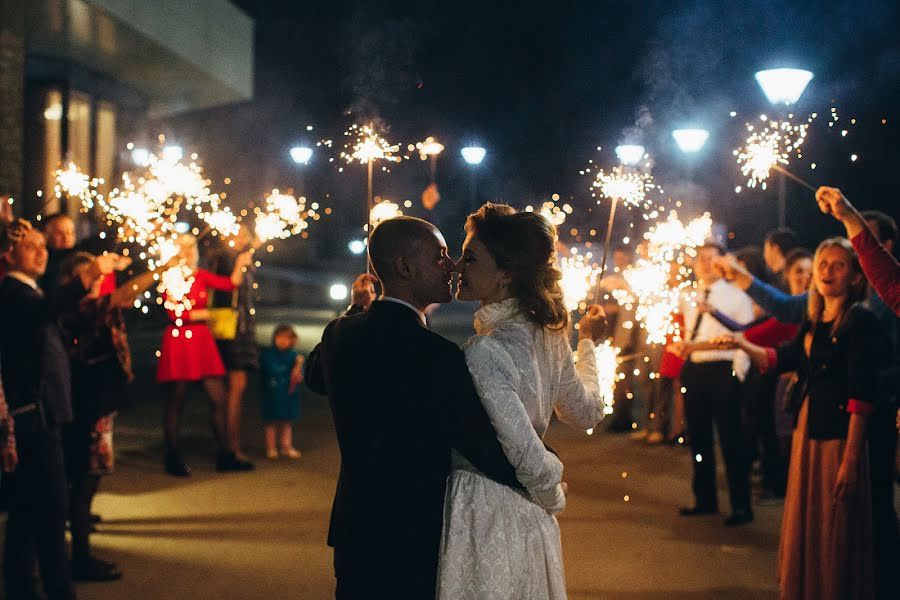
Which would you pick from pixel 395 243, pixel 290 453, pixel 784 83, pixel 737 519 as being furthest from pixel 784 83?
pixel 395 243

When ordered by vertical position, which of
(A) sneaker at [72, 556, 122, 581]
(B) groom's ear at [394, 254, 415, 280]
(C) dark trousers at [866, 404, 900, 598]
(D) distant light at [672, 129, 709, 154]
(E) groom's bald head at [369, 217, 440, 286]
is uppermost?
(D) distant light at [672, 129, 709, 154]

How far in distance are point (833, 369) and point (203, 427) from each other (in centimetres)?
868

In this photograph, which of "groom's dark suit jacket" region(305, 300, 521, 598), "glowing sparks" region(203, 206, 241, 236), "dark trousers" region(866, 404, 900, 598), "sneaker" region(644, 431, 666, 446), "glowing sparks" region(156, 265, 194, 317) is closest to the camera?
"groom's dark suit jacket" region(305, 300, 521, 598)

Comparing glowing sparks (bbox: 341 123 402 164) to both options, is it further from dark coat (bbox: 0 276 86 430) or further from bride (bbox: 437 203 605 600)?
bride (bbox: 437 203 605 600)

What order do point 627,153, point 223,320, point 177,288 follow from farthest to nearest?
1. point 223,320
2. point 177,288
3. point 627,153

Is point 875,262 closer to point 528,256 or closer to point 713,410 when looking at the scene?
point 528,256

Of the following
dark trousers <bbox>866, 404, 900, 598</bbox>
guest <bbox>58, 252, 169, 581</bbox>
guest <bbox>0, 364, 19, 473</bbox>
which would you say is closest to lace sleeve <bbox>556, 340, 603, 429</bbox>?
dark trousers <bbox>866, 404, 900, 598</bbox>

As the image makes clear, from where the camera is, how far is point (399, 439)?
341 cm

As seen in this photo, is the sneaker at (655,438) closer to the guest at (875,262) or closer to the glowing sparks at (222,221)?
the glowing sparks at (222,221)

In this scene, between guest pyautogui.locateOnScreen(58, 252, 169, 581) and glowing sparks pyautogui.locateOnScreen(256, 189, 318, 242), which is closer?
guest pyautogui.locateOnScreen(58, 252, 169, 581)

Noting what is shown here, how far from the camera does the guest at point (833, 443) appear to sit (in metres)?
5.26

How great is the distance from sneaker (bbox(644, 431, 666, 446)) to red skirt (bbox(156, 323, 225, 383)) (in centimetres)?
492

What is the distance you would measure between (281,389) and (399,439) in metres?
7.11

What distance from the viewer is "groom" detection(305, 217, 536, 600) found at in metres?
3.34
